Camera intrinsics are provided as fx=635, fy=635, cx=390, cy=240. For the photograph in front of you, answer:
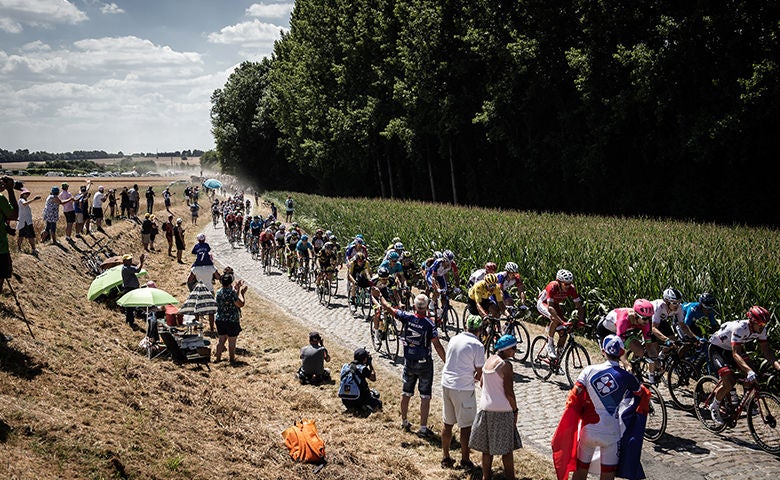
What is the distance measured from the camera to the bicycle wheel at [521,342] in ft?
44.7

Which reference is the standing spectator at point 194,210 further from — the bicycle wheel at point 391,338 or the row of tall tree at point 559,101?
the bicycle wheel at point 391,338

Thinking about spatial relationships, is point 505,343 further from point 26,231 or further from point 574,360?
point 26,231

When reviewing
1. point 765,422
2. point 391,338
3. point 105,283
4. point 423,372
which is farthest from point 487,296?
point 105,283

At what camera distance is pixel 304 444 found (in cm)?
887

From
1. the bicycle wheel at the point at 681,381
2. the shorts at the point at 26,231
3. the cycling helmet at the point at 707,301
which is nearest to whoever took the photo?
the cycling helmet at the point at 707,301

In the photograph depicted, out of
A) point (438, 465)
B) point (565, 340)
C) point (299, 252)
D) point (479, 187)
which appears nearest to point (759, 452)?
point (565, 340)

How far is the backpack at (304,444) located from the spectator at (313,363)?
354cm

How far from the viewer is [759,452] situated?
30.8 ft

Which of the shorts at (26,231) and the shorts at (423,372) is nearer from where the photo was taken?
the shorts at (423,372)

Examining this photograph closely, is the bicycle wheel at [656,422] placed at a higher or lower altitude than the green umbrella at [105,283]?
lower

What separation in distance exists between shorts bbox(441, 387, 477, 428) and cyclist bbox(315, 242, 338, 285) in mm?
12194

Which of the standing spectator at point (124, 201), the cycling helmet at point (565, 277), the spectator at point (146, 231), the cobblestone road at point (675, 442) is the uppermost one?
the standing spectator at point (124, 201)

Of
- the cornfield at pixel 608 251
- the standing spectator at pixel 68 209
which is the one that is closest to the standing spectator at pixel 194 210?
the cornfield at pixel 608 251

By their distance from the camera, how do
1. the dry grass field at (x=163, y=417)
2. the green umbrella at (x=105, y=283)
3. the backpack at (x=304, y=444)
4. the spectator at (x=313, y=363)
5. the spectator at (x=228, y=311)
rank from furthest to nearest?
the green umbrella at (x=105, y=283) → the spectator at (x=228, y=311) → the spectator at (x=313, y=363) → the backpack at (x=304, y=444) → the dry grass field at (x=163, y=417)
